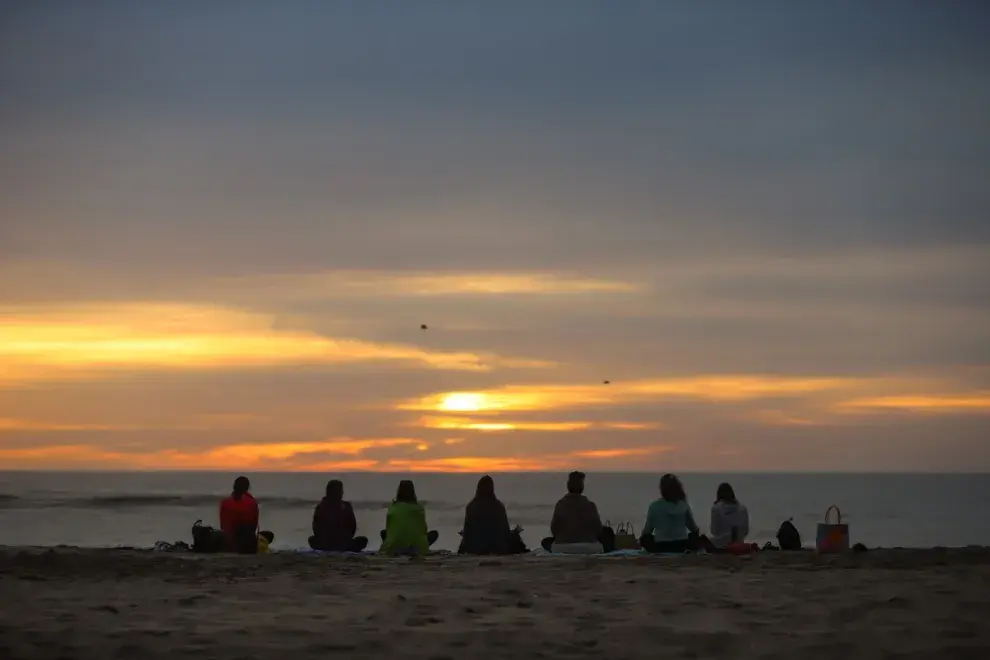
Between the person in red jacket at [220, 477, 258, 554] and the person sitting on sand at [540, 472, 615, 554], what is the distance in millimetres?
4128

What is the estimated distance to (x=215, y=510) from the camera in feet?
226

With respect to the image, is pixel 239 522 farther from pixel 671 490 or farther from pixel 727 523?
pixel 727 523

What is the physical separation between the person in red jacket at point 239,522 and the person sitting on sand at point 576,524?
4128 millimetres

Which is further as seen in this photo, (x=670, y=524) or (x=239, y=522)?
(x=239, y=522)

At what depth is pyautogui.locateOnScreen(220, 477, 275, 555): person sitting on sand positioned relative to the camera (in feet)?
51.9

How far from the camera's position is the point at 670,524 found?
14820 mm

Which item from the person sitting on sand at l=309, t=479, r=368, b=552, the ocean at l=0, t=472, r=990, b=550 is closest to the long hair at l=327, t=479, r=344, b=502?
the person sitting on sand at l=309, t=479, r=368, b=552

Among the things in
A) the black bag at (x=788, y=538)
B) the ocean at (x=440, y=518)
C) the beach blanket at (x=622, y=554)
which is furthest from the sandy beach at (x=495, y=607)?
the ocean at (x=440, y=518)

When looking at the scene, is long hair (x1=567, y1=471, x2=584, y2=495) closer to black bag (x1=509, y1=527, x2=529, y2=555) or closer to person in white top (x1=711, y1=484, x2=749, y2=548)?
black bag (x1=509, y1=527, x2=529, y2=555)

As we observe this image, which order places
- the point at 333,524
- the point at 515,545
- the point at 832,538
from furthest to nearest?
the point at 515,545, the point at 333,524, the point at 832,538

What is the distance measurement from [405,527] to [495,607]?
19.1ft

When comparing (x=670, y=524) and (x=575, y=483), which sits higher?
(x=575, y=483)

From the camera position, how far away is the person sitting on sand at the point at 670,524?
14734mm

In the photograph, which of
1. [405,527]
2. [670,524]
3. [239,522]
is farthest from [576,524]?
[239,522]
